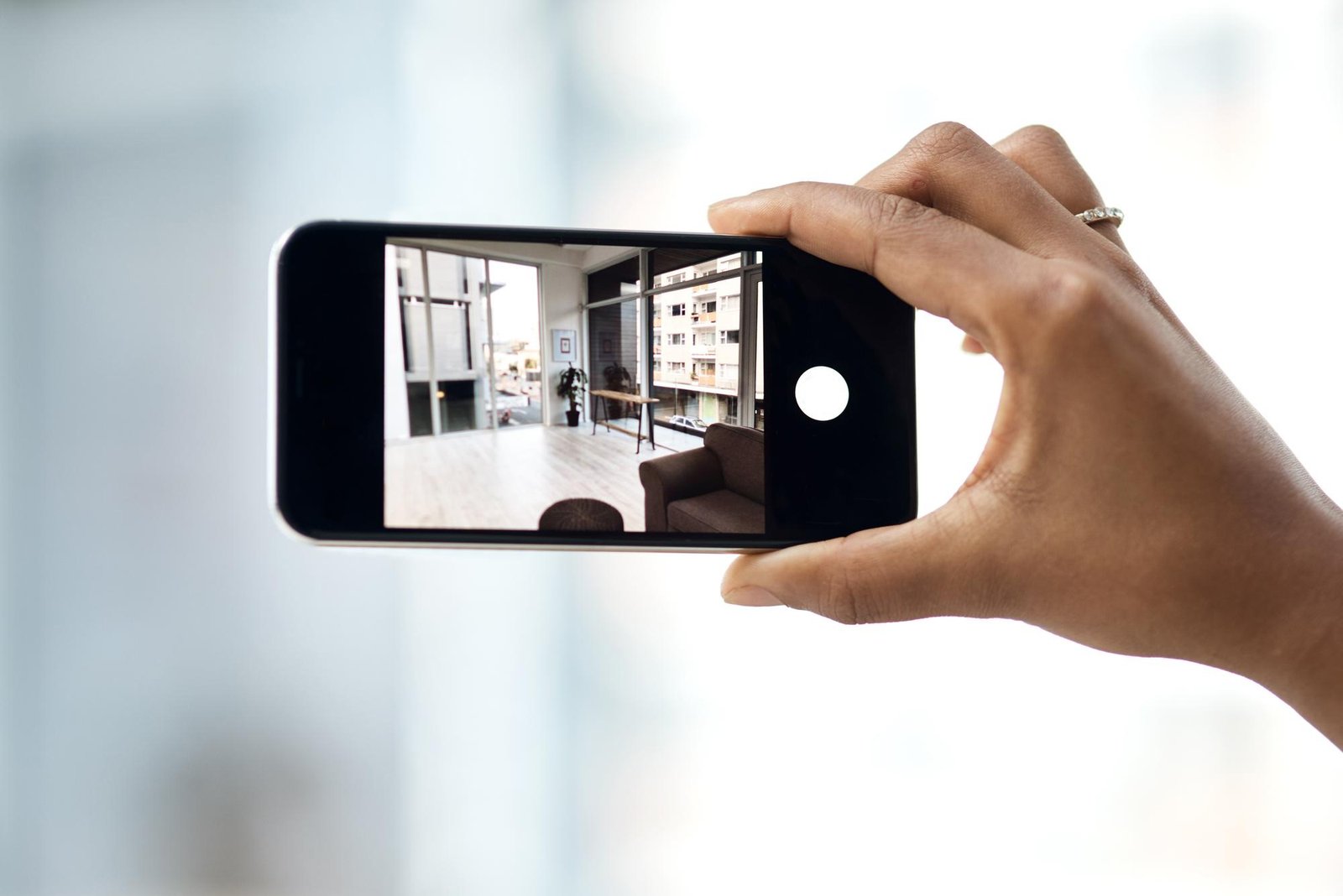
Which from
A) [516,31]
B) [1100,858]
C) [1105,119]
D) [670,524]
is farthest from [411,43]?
[1100,858]

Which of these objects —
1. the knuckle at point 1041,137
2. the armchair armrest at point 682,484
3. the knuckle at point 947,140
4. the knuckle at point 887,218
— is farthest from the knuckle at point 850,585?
the knuckle at point 1041,137

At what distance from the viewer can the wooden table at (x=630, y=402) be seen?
403 millimetres

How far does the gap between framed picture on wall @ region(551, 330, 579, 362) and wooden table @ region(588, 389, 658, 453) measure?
0.03 m

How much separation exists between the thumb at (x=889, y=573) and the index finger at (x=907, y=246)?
5.3 inches

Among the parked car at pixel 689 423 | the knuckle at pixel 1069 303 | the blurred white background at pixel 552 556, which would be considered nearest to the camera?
the knuckle at pixel 1069 303

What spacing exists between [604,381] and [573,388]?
0.03 m

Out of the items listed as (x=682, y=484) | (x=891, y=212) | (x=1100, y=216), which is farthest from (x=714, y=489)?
(x=1100, y=216)

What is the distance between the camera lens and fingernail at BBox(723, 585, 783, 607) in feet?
1.24

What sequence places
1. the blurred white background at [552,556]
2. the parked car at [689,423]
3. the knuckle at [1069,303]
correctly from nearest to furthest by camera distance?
the knuckle at [1069,303]
the parked car at [689,423]
the blurred white background at [552,556]

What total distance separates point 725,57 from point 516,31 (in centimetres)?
30

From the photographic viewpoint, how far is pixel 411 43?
0.66m

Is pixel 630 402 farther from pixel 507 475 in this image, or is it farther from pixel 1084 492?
pixel 1084 492

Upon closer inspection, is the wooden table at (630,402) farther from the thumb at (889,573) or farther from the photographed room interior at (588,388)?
the thumb at (889,573)

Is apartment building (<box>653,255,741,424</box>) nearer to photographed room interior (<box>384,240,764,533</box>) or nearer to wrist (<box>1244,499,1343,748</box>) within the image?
photographed room interior (<box>384,240,764,533</box>)
